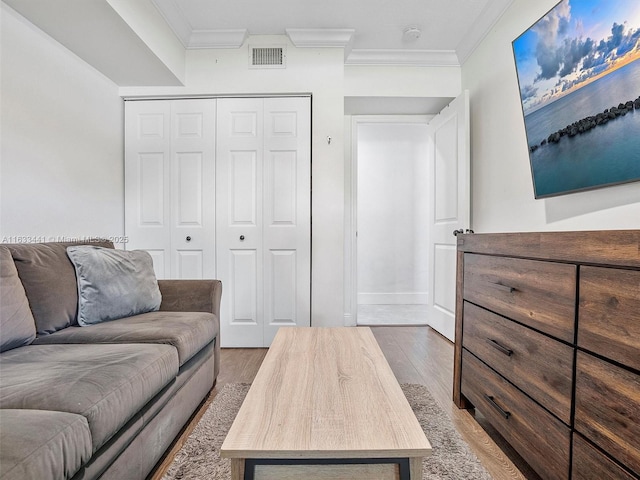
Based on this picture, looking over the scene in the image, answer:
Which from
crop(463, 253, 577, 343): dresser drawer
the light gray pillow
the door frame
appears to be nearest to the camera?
crop(463, 253, 577, 343): dresser drawer

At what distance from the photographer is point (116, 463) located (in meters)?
1.06

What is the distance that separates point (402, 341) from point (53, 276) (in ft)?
8.52

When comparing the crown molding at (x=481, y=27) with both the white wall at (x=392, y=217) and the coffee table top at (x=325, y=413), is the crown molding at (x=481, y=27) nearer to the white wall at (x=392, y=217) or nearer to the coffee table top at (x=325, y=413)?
the white wall at (x=392, y=217)

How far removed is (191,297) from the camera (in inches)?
82.0

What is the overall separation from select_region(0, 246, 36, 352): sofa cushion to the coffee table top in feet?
3.16

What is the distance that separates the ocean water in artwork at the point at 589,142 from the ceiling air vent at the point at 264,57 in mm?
2009

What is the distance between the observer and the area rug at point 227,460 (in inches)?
51.1

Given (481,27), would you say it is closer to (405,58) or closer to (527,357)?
(405,58)

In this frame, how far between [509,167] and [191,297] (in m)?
2.27

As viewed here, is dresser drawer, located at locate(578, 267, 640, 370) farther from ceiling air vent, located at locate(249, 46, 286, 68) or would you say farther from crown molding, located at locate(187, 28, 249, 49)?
crown molding, located at locate(187, 28, 249, 49)

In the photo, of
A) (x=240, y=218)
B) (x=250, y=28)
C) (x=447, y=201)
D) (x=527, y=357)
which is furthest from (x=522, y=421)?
(x=250, y=28)

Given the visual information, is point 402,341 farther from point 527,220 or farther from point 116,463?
point 116,463

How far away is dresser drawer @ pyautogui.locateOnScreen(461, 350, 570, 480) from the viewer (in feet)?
3.55

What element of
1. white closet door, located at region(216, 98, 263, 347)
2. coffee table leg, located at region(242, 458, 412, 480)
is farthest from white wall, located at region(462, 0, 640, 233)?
white closet door, located at region(216, 98, 263, 347)
